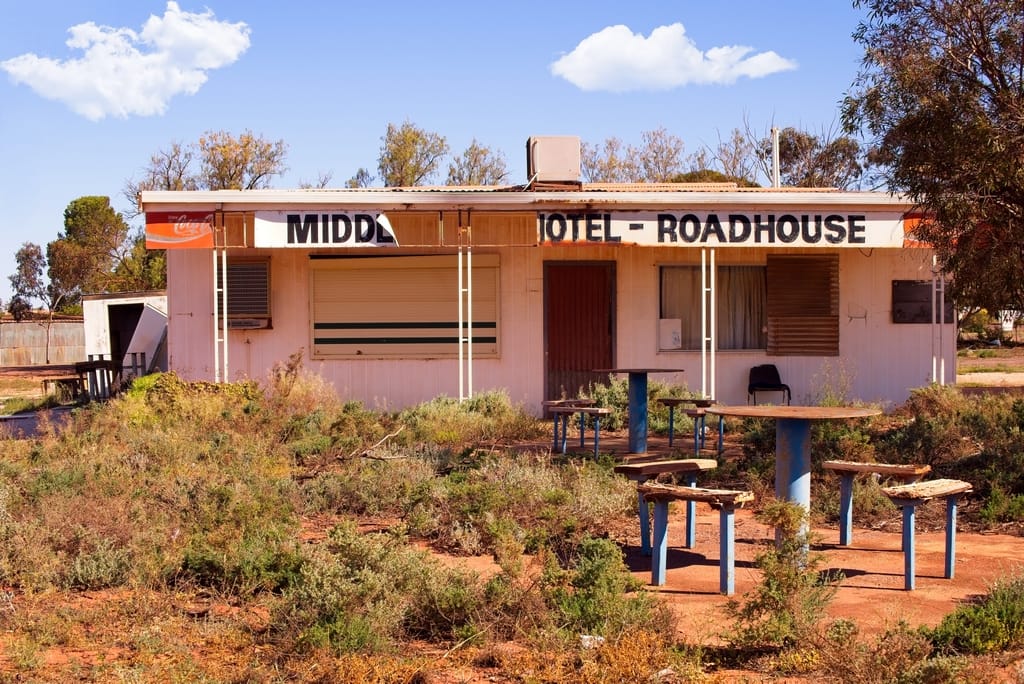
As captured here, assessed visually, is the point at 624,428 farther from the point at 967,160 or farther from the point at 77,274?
the point at 77,274

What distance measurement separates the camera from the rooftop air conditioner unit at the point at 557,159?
615 inches

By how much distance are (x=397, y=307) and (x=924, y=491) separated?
9.60 metres

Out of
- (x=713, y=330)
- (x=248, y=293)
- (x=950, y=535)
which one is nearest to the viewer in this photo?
(x=950, y=535)

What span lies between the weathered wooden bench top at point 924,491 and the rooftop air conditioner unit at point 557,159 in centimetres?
985

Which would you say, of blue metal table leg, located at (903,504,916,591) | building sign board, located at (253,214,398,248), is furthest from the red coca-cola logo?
blue metal table leg, located at (903,504,916,591)

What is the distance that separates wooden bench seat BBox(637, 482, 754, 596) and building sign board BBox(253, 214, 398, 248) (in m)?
7.94

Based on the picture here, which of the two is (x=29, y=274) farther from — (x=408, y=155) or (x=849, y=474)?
(x=849, y=474)

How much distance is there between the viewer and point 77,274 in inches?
1869

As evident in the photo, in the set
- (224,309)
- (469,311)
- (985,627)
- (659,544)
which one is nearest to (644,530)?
(659,544)

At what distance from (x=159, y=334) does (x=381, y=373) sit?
20.7 ft

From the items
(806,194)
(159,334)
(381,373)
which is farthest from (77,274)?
(806,194)

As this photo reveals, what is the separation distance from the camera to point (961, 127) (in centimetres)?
905

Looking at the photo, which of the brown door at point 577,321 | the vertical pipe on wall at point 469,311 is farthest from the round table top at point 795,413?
the brown door at point 577,321

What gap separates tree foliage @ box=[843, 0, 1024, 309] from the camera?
8961 mm
